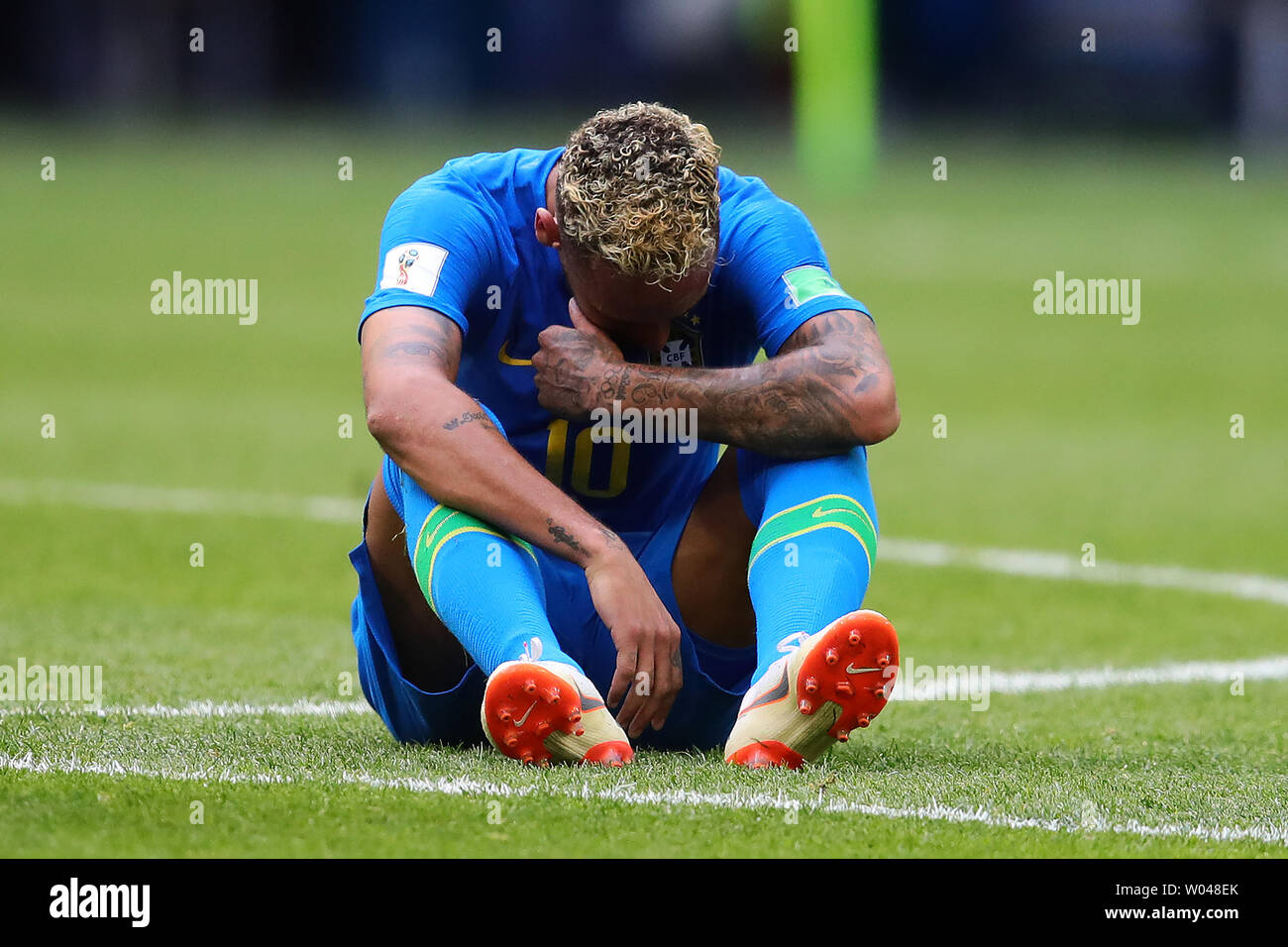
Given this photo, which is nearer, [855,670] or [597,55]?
[855,670]

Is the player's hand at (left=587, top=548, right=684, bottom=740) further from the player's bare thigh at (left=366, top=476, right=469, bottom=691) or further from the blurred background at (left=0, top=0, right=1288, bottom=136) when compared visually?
the blurred background at (left=0, top=0, right=1288, bottom=136)

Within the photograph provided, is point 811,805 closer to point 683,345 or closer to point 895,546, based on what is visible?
point 683,345

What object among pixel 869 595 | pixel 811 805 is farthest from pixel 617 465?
pixel 869 595

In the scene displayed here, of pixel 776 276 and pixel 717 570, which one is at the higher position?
pixel 776 276

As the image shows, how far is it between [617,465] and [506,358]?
0.33m

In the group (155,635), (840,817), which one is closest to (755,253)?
(840,817)

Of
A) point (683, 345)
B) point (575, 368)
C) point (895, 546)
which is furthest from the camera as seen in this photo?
point (895, 546)

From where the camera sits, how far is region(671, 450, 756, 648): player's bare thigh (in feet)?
13.2

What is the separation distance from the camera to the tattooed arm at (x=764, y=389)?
12.6ft

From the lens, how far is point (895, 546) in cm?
791

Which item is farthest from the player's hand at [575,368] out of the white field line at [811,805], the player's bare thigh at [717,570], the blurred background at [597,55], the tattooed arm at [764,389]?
the blurred background at [597,55]

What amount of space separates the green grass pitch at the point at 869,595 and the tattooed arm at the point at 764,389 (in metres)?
0.66

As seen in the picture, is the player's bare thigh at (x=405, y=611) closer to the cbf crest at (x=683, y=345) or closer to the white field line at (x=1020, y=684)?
the white field line at (x=1020, y=684)
